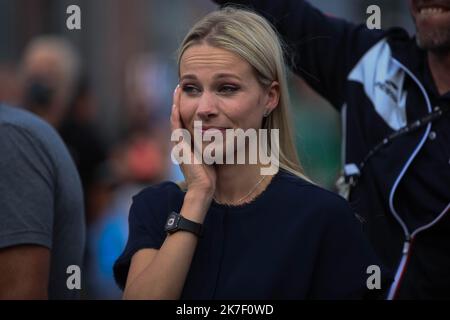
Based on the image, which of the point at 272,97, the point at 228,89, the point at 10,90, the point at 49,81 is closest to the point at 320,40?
the point at 272,97

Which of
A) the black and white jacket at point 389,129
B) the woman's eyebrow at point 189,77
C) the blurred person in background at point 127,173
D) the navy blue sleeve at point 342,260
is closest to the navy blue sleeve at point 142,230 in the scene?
the woman's eyebrow at point 189,77

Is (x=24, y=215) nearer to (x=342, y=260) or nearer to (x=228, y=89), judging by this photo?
(x=228, y=89)

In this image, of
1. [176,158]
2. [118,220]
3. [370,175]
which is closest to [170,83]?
[118,220]

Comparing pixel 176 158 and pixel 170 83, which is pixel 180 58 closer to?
pixel 176 158

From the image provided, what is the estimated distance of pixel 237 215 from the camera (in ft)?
9.54

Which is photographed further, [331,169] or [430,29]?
[331,169]

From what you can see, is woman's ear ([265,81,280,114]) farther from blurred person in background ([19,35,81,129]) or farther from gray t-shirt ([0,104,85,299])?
blurred person in background ([19,35,81,129])

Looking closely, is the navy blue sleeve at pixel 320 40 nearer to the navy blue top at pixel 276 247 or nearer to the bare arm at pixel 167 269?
the navy blue top at pixel 276 247

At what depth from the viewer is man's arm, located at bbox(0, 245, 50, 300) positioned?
3.04 meters

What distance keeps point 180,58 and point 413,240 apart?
1.22 meters

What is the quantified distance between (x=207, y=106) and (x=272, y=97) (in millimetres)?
295

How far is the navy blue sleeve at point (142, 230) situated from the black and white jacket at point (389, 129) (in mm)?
1048

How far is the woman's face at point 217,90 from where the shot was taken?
2889mm

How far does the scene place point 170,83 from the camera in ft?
33.7
